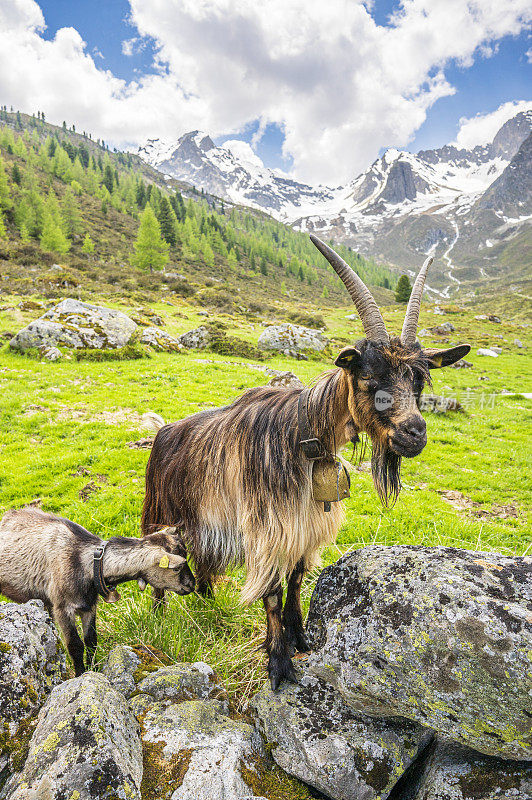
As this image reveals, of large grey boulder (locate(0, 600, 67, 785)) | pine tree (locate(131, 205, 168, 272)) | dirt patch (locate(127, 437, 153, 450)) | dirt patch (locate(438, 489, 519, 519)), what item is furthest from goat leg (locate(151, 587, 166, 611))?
pine tree (locate(131, 205, 168, 272))

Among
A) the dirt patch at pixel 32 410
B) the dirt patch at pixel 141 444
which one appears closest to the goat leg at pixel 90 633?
the dirt patch at pixel 141 444

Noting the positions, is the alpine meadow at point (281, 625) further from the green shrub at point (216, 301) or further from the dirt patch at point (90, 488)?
the green shrub at point (216, 301)

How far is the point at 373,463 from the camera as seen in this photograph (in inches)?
124

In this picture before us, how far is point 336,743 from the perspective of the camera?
8.59 feet

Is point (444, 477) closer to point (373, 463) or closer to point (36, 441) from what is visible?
point (373, 463)

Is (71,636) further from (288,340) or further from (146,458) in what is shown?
(288,340)

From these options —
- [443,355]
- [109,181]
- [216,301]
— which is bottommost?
[443,355]

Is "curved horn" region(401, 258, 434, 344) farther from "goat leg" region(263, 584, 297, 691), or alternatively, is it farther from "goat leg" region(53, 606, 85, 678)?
"goat leg" region(53, 606, 85, 678)

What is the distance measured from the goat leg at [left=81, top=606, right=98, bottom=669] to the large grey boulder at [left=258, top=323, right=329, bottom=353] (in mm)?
24158

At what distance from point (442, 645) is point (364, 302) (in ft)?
7.64

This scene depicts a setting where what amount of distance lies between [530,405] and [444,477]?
12.3 meters

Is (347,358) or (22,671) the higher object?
(347,358)

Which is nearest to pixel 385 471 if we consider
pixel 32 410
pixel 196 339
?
pixel 32 410

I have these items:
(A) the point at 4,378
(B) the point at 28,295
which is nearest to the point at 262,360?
(A) the point at 4,378
